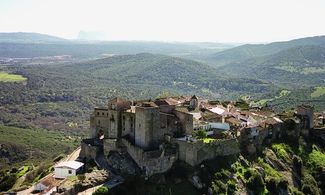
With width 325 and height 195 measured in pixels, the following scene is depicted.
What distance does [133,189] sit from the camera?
58.9 m

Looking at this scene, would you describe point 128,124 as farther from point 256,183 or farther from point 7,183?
point 7,183

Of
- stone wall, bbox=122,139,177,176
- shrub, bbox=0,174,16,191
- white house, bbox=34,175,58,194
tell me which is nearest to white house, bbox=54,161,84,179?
white house, bbox=34,175,58,194

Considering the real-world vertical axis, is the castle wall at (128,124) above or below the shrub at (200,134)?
above

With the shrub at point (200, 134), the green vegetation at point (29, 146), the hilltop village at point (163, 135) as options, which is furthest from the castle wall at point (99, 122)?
the green vegetation at point (29, 146)

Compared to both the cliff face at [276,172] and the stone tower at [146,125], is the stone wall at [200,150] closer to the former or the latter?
the cliff face at [276,172]

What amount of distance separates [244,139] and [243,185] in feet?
31.8

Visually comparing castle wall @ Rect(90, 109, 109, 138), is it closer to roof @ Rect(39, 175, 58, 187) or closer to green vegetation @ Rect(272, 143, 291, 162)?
roof @ Rect(39, 175, 58, 187)

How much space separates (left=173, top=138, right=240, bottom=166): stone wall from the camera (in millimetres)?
62625

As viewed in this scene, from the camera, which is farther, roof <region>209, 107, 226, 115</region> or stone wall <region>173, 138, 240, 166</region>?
roof <region>209, 107, 226, 115</region>

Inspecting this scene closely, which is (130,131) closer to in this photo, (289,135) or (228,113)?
(228,113)

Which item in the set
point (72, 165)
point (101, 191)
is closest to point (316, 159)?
point (101, 191)

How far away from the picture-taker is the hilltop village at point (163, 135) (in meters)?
62.2

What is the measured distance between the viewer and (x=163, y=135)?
6425 centimetres

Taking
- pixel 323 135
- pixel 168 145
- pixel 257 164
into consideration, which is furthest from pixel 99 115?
pixel 323 135
